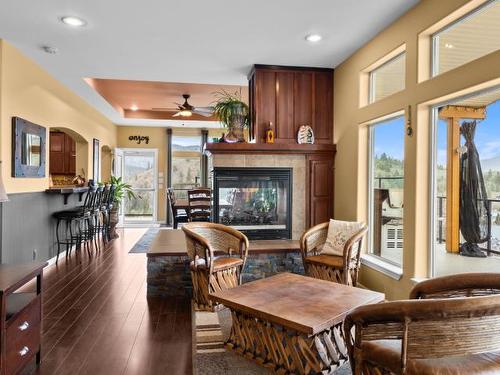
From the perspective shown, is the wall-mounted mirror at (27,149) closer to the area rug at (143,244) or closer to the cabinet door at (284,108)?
the area rug at (143,244)

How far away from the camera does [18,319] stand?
86.2 inches

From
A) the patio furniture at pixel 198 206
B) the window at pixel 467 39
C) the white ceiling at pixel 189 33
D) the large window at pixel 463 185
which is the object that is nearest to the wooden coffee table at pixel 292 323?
the large window at pixel 463 185

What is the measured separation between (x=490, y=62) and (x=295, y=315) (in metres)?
2.15

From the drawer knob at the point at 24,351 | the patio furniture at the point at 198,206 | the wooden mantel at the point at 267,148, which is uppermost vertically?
the wooden mantel at the point at 267,148

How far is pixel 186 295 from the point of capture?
13.3 ft

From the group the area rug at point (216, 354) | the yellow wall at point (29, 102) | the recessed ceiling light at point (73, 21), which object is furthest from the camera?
the yellow wall at point (29, 102)

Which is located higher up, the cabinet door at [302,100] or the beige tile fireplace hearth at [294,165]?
the cabinet door at [302,100]

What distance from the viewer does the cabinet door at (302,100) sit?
16.4 feet

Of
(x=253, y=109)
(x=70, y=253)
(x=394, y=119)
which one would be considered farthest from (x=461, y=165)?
(x=70, y=253)

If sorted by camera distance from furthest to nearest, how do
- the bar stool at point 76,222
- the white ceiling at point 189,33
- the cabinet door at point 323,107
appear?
the bar stool at point 76,222 < the cabinet door at point 323,107 < the white ceiling at point 189,33

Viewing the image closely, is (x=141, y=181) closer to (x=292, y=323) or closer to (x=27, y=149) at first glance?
(x=27, y=149)

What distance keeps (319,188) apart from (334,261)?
1477mm

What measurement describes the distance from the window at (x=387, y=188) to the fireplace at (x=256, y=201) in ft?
3.68

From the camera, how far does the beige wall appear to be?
2.79m
